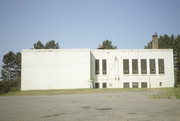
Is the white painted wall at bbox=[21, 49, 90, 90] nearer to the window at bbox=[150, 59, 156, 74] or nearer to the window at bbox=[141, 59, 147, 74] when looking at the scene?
the window at bbox=[141, 59, 147, 74]

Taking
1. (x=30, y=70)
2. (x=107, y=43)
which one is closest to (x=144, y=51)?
(x=30, y=70)

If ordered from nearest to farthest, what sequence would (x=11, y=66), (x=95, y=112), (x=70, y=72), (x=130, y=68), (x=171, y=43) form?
(x=95, y=112), (x=70, y=72), (x=130, y=68), (x=171, y=43), (x=11, y=66)

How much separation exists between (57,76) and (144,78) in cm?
1855

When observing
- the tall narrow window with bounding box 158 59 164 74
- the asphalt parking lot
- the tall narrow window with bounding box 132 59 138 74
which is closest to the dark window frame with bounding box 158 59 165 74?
the tall narrow window with bounding box 158 59 164 74

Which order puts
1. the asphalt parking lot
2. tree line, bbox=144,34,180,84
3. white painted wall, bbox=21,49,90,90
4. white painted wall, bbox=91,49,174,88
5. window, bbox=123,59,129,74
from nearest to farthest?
the asphalt parking lot → white painted wall, bbox=21,49,90,90 → white painted wall, bbox=91,49,174,88 → window, bbox=123,59,129,74 → tree line, bbox=144,34,180,84

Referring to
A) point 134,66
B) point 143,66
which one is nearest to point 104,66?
point 134,66

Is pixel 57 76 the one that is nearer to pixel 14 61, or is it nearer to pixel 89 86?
pixel 89 86

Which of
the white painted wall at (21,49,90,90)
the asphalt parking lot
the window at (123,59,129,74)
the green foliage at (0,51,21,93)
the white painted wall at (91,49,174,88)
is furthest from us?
the green foliage at (0,51,21,93)

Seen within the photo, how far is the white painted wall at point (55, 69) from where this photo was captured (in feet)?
116

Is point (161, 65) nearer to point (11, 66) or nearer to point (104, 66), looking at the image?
point (104, 66)

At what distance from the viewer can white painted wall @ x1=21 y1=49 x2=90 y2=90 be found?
3547cm

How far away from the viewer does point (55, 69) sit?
35.9 metres

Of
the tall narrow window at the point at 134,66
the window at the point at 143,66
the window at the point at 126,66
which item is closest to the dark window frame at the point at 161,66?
the window at the point at 143,66

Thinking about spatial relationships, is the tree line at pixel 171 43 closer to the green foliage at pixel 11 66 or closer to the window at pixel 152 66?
the window at pixel 152 66
